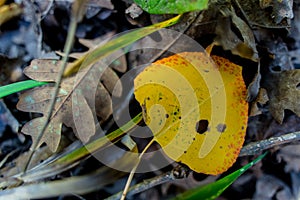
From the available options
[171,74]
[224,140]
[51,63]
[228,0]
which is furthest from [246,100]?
[51,63]

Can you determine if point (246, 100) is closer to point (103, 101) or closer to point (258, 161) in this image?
point (258, 161)

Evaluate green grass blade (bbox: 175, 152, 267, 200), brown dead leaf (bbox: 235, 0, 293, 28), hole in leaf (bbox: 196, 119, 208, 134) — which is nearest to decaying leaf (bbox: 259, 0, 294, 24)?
brown dead leaf (bbox: 235, 0, 293, 28)

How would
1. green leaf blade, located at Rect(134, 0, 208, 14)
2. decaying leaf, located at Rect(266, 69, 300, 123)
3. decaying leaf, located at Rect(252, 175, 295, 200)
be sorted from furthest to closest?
1. decaying leaf, located at Rect(252, 175, 295, 200)
2. decaying leaf, located at Rect(266, 69, 300, 123)
3. green leaf blade, located at Rect(134, 0, 208, 14)

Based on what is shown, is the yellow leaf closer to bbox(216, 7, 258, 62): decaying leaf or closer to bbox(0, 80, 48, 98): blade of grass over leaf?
bbox(216, 7, 258, 62): decaying leaf

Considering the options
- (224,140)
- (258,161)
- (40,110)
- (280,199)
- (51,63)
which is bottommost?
(280,199)

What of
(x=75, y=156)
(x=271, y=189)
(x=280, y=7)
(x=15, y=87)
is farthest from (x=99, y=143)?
(x=280, y=7)

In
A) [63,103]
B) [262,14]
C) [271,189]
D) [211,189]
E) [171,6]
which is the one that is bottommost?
[271,189]

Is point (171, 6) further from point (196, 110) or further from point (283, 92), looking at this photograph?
point (283, 92)
